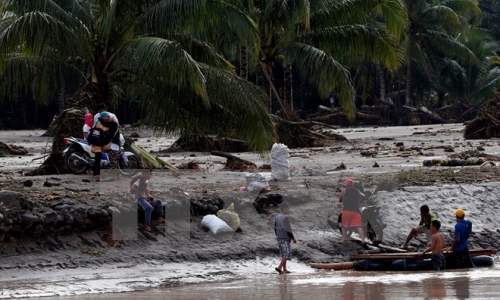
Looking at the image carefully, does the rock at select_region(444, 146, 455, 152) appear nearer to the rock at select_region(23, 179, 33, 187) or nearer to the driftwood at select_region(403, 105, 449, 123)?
the rock at select_region(23, 179, 33, 187)

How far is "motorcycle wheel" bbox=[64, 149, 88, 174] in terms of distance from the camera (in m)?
16.8

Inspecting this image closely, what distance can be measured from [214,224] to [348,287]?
3.01 metres

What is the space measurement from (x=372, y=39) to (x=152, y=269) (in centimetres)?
1375

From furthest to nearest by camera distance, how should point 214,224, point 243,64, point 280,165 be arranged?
point 243,64
point 280,165
point 214,224

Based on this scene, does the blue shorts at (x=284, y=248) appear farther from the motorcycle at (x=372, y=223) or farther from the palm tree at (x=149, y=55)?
the palm tree at (x=149, y=55)

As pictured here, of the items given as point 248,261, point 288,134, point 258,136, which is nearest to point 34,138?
point 288,134

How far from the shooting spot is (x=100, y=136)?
16.4 metres

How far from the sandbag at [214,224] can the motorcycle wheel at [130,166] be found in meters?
2.49

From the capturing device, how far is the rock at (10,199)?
1304 centimetres

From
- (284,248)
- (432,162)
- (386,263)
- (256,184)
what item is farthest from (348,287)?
(432,162)

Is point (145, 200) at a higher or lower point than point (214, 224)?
higher

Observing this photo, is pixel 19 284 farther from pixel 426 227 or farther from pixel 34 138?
pixel 34 138

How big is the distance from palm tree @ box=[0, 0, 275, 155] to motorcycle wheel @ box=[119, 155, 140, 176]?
0.70 meters

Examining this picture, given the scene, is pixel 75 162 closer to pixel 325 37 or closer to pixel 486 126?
pixel 325 37
